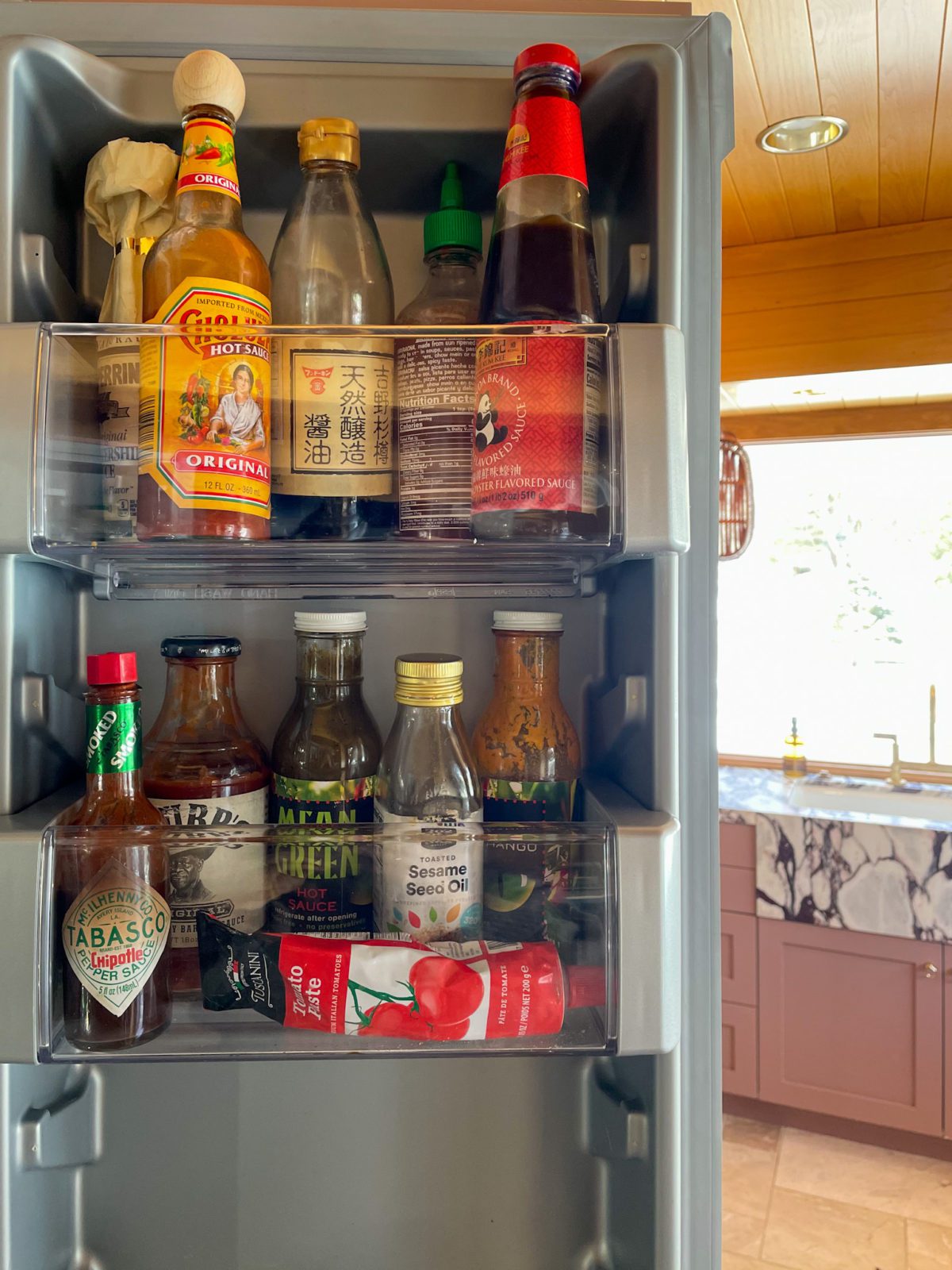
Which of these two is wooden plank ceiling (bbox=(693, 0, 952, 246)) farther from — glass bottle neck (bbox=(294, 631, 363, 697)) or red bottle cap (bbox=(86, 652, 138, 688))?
red bottle cap (bbox=(86, 652, 138, 688))

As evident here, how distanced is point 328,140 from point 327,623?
0.36 meters

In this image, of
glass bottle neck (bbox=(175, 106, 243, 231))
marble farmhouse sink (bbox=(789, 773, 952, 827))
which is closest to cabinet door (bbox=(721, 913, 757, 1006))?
marble farmhouse sink (bbox=(789, 773, 952, 827))

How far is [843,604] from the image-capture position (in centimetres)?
305

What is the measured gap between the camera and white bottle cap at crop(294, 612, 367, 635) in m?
0.69

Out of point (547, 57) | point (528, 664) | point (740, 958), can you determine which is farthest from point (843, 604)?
point (547, 57)

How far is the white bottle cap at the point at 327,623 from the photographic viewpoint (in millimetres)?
689

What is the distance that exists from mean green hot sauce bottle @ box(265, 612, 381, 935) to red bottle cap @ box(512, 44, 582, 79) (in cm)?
42

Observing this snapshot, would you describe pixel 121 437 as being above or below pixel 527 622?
above

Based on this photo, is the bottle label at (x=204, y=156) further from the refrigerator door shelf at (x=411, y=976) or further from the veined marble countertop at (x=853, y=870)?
the veined marble countertop at (x=853, y=870)

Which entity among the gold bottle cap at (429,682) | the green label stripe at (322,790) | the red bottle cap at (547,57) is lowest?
the green label stripe at (322,790)

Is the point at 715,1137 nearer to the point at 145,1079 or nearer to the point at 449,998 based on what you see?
the point at 449,998

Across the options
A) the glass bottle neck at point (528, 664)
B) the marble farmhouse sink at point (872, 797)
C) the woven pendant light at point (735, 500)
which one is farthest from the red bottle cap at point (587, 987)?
the woven pendant light at point (735, 500)

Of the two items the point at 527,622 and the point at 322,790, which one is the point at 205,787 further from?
the point at 527,622

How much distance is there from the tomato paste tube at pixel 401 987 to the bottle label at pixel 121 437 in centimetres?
31
